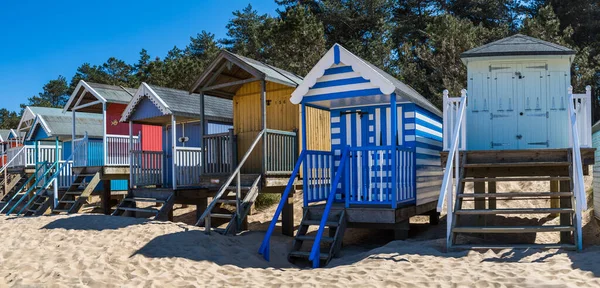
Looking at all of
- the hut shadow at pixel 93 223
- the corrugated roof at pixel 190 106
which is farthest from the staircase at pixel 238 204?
the corrugated roof at pixel 190 106

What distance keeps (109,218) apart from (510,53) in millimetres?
9531

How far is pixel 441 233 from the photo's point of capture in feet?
35.7

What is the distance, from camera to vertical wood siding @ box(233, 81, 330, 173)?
1243 cm

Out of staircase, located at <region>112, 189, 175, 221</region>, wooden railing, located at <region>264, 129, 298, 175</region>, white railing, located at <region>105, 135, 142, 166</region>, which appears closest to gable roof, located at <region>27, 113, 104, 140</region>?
white railing, located at <region>105, 135, 142, 166</region>

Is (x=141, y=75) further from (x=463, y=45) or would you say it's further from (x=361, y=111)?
(x=361, y=111)

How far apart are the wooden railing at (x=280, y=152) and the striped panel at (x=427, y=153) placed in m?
3.09

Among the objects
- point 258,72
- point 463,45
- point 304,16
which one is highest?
point 304,16

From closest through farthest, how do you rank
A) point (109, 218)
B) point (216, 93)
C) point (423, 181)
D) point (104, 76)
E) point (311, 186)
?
1. point (311, 186)
2. point (423, 181)
3. point (109, 218)
4. point (216, 93)
5. point (104, 76)

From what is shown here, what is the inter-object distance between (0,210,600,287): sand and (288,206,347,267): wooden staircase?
0.21 m

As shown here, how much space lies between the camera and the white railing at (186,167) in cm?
1366

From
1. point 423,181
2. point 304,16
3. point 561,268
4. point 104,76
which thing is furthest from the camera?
point 104,76

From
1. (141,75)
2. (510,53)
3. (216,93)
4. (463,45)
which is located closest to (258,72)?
(216,93)

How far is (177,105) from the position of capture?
14.2m

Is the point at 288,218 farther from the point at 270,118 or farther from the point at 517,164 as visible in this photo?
the point at 517,164
